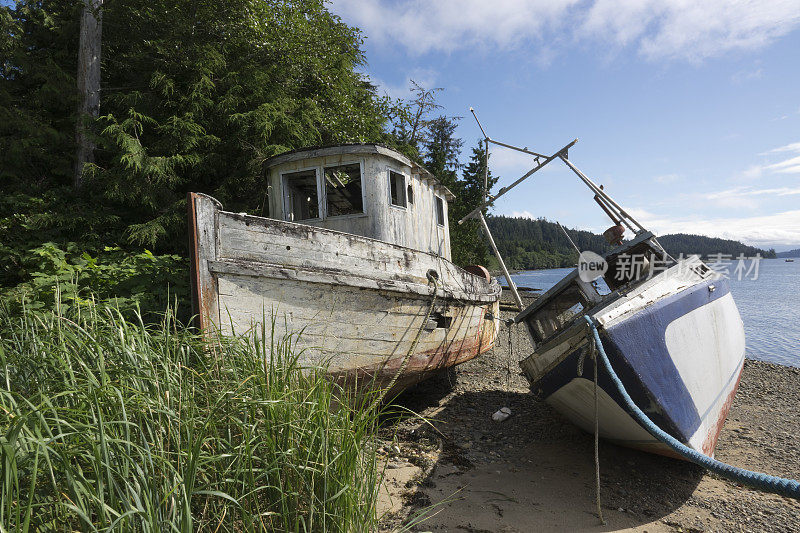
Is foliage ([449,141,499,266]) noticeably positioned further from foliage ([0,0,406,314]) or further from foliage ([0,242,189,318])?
foliage ([0,242,189,318])

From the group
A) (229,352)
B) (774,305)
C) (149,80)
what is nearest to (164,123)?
(149,80)

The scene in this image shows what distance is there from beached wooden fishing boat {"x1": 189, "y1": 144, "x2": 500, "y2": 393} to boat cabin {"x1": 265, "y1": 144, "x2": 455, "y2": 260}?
1cm

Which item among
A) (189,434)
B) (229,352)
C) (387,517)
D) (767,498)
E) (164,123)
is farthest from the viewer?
(164,123)

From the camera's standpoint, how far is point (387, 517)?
3.20 metres

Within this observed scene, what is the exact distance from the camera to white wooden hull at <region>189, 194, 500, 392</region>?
3.71m

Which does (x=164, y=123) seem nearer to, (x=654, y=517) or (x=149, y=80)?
(x=149, y=80)

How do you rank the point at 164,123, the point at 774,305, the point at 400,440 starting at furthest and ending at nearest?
the point at 774,305, the point at 164,123, the point at 400,440

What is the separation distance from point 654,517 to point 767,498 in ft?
4.37

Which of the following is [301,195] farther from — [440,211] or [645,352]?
[645,352]

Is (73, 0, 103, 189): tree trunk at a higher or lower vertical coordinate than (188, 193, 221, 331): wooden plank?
higher

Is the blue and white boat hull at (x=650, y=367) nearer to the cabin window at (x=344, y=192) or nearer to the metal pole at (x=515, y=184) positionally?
the metal pole at (x=515, y=184)

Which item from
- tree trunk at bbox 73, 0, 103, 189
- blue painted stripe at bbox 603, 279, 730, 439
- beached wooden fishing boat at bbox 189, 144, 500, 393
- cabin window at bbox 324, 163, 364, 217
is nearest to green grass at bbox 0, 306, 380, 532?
beached wooden fishing boat at bbox 189, 144, 500, 393

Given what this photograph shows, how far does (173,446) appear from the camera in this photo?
2158 mm

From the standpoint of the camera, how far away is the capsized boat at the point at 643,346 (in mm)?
3545
